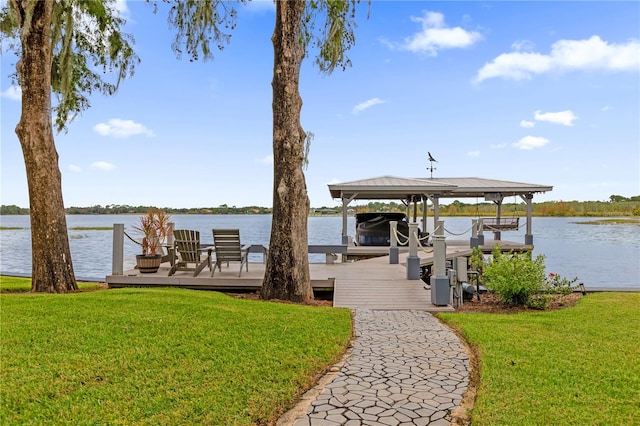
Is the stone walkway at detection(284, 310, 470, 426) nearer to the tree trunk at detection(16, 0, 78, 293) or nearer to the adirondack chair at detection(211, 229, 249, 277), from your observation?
the adirondack chair at detection(211, 229, 249, 277)

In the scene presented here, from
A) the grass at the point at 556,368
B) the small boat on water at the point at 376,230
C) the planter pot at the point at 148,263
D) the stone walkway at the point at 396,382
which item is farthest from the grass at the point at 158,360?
the small boat on water at the point at 376,230

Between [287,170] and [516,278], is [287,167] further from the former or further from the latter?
[516,278]

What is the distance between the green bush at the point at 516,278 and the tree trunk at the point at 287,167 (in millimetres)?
3533

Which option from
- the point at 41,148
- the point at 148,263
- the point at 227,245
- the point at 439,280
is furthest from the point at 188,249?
the point at 439,280

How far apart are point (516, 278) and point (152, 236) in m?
7.96

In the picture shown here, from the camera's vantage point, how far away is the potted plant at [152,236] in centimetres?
950

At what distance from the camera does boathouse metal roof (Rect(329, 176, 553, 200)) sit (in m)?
15.2

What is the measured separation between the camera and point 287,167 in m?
7.64

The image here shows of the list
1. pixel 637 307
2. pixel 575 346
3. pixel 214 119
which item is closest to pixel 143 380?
pixel 575 346

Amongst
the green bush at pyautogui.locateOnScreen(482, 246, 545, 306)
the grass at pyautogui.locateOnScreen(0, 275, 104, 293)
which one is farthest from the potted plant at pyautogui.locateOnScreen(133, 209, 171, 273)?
the green bush at pyautogui.locateOnScreen(482, 246, 545, 306)

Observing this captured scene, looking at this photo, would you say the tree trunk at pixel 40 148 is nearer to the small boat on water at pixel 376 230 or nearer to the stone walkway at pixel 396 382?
the stone walkway at pixel 396 382

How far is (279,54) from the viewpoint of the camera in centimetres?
769

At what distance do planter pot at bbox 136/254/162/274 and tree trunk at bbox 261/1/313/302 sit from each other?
317 cm

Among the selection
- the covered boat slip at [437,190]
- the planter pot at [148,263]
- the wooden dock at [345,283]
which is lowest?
the wooden dock at [345,283]
